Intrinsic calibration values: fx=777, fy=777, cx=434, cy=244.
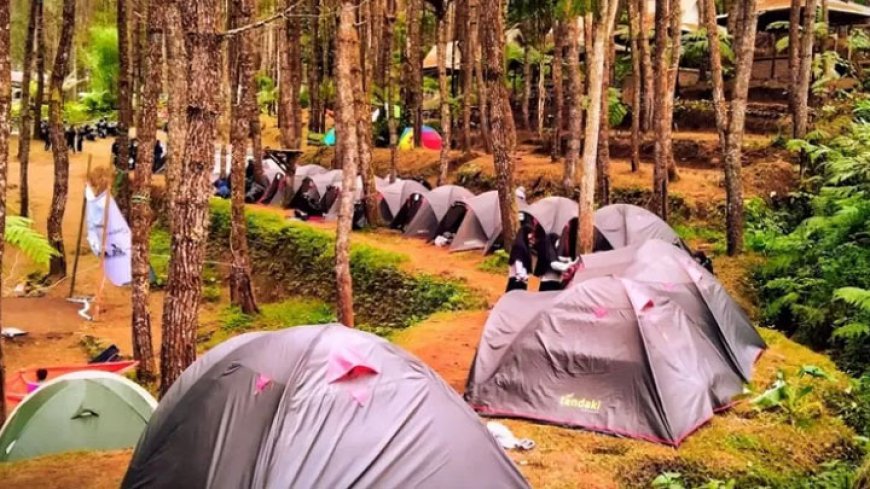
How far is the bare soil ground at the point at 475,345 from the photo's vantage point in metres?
6.58

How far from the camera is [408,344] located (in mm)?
10781

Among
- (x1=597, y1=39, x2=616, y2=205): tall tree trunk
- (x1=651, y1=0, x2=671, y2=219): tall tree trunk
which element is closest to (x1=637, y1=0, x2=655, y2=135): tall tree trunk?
(x1=597, y1=39, x2=616, y2=205): tall tree trunk

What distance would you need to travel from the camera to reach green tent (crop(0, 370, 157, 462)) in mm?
7391

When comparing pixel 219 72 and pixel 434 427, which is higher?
pixel 219 72

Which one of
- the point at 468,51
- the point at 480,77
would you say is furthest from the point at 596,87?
the point at 468,51

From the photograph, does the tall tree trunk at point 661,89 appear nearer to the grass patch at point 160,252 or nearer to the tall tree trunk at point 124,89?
the tall tree trunk at point 124,89

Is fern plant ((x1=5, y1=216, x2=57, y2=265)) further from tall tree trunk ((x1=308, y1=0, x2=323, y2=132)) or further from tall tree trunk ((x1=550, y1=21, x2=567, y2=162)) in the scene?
tall tree trunk ((x1=308, y1=0, x2=323, y2=132))

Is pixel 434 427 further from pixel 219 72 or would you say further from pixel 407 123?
pixel 407 123

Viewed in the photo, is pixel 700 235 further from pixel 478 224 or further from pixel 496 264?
pixel 478 224

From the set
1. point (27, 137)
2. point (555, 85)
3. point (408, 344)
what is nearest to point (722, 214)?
point (555, 85)

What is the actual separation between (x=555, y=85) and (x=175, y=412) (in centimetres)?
1535

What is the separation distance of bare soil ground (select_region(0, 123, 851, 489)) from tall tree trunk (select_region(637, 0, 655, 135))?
1.01 m

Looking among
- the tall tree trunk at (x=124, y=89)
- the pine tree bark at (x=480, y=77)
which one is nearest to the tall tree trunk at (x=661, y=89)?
the pine tree bark at (x=480, y=77)

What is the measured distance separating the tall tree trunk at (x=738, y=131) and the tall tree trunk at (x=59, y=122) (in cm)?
1173
